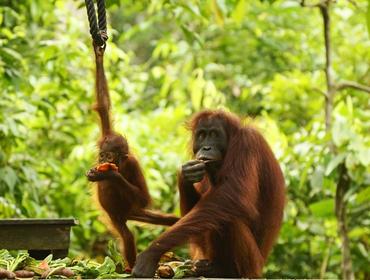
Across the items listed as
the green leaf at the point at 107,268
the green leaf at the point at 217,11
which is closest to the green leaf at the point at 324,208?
the green leaf at the point at 217,11

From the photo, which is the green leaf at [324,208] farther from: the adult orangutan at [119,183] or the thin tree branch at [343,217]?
the adult orangutan at [119,183]

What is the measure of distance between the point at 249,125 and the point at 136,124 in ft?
10.0

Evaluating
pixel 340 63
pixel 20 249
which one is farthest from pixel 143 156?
pixel 340 63

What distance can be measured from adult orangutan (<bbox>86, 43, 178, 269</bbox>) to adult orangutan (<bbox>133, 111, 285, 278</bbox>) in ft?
0.79

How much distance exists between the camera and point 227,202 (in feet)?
11.4

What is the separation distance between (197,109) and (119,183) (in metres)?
4.09

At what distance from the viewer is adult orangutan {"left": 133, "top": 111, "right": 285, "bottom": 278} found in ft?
11.2

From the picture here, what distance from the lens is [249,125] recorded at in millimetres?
3855

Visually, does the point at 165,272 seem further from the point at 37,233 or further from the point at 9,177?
the point at 9,177

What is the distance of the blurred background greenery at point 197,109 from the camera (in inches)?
211

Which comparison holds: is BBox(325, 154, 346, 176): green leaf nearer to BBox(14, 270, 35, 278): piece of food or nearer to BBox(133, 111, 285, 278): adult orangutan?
BBox(133, 111, 285, 278): adult orangutan

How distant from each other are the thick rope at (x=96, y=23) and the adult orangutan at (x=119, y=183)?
0.29 m

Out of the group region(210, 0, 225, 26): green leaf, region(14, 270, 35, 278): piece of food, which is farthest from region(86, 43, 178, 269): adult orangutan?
region(210, 0, 225, 26): green leaf

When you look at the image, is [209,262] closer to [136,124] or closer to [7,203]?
[7,203]
